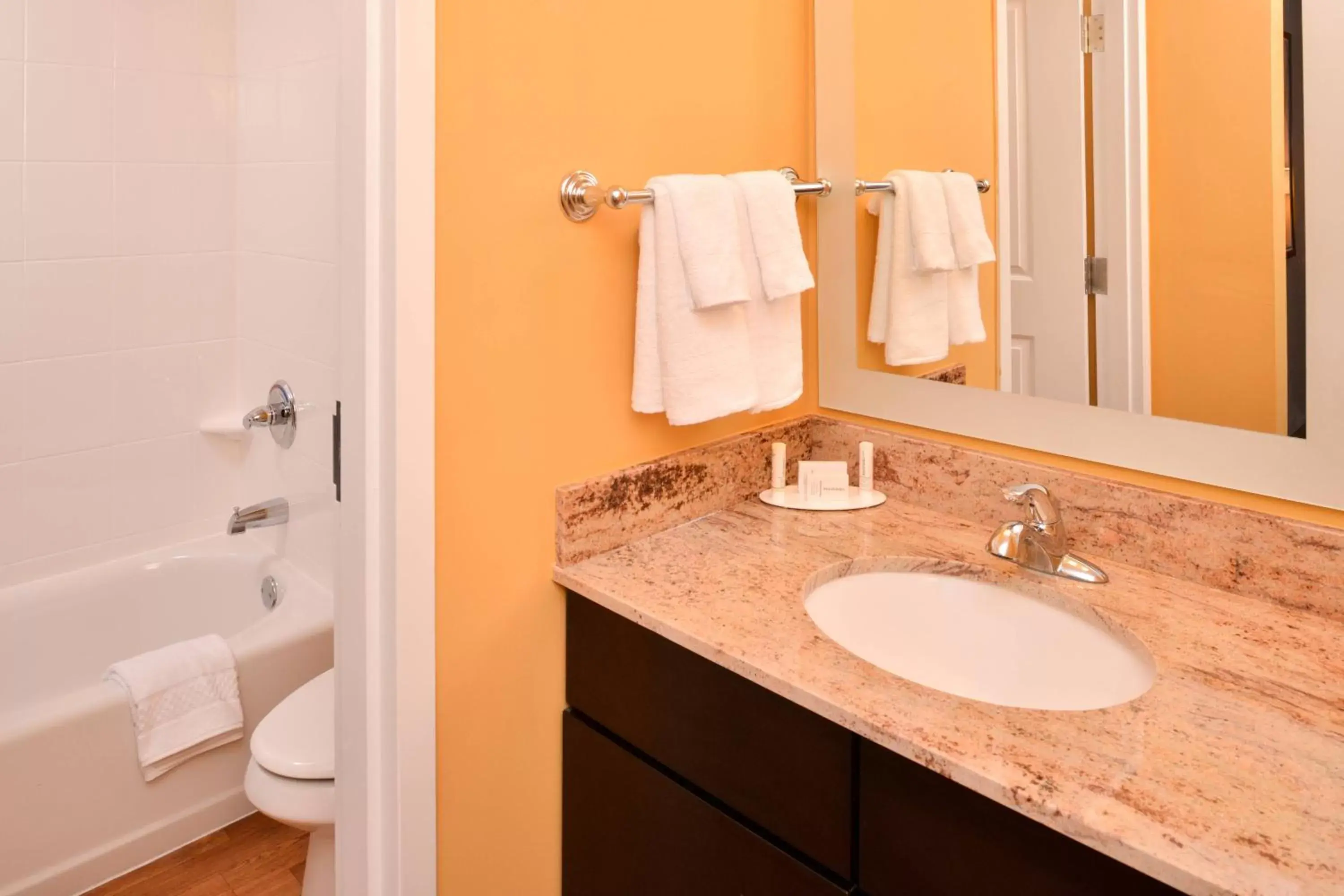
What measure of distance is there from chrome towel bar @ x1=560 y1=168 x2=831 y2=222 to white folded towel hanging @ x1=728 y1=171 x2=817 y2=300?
151 millimetres

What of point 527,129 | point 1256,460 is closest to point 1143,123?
point 1256,460

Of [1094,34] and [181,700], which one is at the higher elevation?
[1094,34]

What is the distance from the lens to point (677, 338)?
4.01ft

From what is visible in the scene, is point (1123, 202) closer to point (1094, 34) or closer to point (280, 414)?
point (1094, 34)

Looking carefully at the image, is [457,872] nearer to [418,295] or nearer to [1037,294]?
[418,295]

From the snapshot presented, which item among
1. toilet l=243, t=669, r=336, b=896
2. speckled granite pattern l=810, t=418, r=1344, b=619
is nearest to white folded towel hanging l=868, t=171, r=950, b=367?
speckled granite pattern l=810, t=418, r=1344, b=619

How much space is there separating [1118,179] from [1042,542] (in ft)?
1.55

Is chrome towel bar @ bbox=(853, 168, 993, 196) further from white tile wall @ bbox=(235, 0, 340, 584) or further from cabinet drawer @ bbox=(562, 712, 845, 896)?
white tile wall @ bbox=(235, 0, 340, 584)

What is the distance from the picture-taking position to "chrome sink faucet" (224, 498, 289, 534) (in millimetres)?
2246

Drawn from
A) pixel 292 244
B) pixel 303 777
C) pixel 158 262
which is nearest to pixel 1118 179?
pixel 303 777

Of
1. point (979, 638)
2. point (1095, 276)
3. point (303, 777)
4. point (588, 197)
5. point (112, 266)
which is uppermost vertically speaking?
point (112, 266)

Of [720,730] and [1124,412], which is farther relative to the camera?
[1124,412]

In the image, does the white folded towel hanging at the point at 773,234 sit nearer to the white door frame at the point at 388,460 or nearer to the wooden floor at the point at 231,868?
the white door frame at the point at 388,460

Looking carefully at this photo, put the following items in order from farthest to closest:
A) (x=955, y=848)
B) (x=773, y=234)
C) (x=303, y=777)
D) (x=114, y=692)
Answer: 1. (x=114, y=692)
2. (x=303, y=777)
3. (x=773, y=234)
4. (x=955, y=848)
